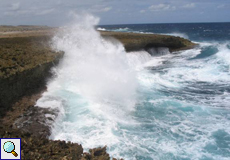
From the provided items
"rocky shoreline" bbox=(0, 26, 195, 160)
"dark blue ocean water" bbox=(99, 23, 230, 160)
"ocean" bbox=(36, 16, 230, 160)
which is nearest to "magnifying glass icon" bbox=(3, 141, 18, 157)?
"rocky shoreline" bbox=(0, 26, 195, 160)

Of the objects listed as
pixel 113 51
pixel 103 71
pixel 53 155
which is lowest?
pixel 53 155

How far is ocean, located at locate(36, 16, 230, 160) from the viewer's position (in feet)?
30.6

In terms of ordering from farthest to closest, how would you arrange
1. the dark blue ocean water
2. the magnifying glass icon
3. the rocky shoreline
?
the dark blue ocean water, the rocky shoreline, the magnifying glass icon

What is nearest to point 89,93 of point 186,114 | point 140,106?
point 140,106

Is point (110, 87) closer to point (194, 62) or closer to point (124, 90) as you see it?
point (124, 90)

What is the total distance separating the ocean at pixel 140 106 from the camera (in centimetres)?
931

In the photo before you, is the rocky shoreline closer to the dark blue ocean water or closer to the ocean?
the ocean

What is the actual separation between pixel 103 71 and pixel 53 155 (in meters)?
13.1

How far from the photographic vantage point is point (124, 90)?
16141 millimetres

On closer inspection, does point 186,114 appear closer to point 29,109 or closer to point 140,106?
point 140,106

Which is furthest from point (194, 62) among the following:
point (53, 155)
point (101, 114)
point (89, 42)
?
point (53, 155)

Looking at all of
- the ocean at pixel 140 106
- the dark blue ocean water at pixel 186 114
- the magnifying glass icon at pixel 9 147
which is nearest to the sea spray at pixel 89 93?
the ocean at pixel 140 106

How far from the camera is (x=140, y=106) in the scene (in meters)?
13.5

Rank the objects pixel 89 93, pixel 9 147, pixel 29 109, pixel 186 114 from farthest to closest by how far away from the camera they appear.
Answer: pixel 89 93
pixel 186 114
pixel 29 109
pixel 9 147
